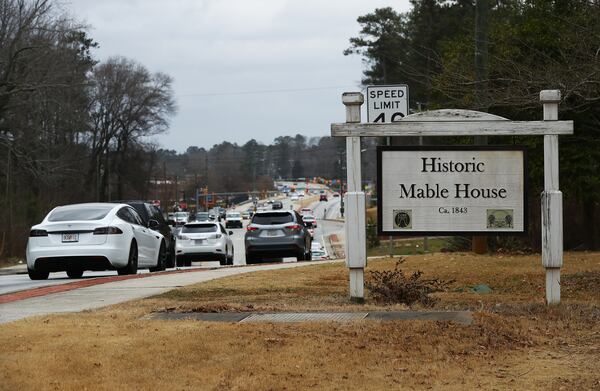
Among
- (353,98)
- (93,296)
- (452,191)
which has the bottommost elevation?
(93,296)

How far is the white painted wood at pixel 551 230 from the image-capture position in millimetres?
10664

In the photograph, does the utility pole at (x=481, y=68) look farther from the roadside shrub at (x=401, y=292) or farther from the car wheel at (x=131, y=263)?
the car wheel at (x=131, y=263)

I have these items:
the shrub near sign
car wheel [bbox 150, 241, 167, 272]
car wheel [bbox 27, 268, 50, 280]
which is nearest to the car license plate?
car wheel [bbox 27, 268, 50, 280]

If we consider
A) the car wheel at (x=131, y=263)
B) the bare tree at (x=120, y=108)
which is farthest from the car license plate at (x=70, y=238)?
the bare tree at (x=120, y=108)

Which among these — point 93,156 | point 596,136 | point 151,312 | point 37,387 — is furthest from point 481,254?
point 93,156

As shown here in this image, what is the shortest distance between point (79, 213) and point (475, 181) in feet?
31.3

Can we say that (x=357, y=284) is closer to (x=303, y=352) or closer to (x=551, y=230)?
(x=551, y=230)

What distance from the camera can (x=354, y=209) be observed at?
10.8m

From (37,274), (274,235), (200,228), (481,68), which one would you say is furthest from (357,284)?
(200,228)

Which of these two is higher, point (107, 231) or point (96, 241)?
point (107, 231)

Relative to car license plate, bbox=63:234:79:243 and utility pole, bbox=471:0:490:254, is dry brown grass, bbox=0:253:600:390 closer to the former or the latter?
utility pole, bbox=471:0:490:254

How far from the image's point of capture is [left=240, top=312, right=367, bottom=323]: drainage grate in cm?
915

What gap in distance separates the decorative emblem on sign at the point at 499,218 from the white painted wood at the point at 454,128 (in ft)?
2.87

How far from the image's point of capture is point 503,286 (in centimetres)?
1367
